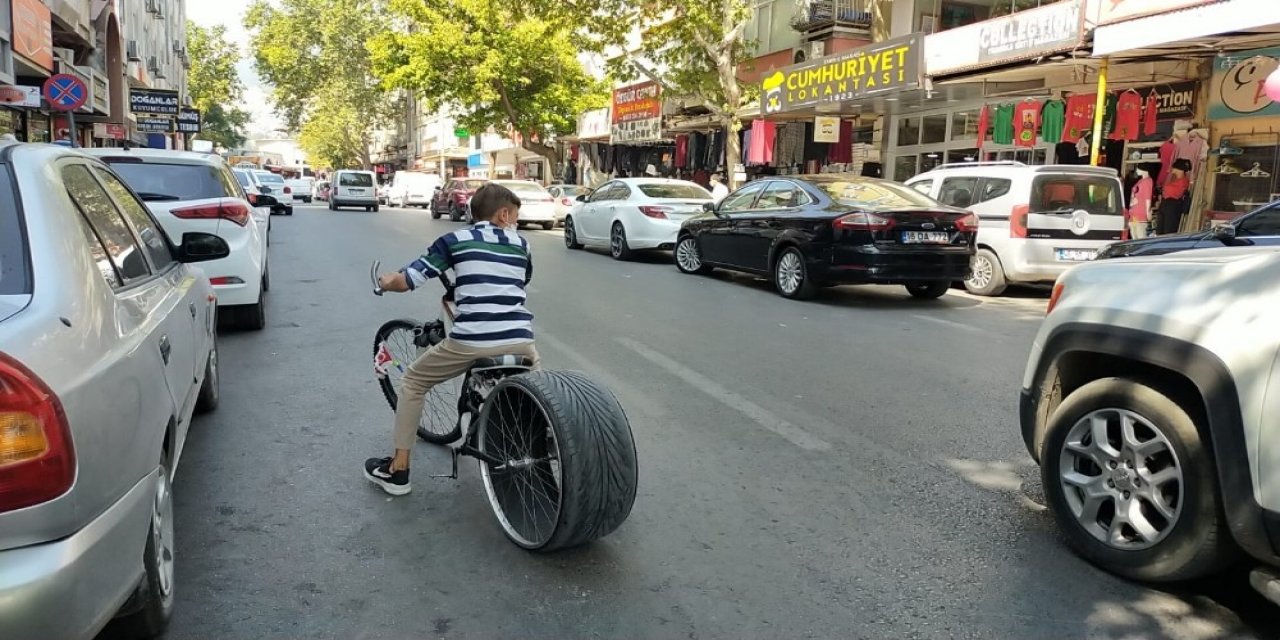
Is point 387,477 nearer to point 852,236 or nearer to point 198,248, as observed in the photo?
point 198,248

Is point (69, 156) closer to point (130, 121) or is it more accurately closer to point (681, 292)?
point (681, 292)

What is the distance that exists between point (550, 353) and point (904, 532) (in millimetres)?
3873

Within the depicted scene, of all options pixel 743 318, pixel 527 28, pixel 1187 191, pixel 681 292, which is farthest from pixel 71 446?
pixel 527 28

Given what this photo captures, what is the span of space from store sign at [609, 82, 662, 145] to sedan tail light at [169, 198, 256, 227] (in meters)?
19.3

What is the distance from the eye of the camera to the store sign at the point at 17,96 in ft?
50.3

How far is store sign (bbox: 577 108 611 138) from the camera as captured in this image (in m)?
32.7

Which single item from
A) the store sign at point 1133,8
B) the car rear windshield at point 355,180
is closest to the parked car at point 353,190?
the car rear windshield at point 355,180

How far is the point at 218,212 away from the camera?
7.63m

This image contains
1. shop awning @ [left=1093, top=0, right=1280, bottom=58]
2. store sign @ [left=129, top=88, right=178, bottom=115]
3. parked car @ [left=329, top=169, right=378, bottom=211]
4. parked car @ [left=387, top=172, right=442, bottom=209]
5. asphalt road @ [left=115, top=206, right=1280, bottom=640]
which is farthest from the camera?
parked car @ [left=387, top=172, right=442, bottom=209]

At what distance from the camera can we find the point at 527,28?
103 ft

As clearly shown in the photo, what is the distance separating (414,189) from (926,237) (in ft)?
116

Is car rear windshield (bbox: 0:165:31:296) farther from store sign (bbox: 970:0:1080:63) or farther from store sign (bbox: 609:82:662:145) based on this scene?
store sign (bbox: 609:82:662:145)

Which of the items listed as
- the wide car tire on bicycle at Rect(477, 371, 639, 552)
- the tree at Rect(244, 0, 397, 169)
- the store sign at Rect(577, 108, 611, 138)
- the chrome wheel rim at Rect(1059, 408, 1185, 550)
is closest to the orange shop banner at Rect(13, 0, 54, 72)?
the wide car tire on bicycle at Rect(477, 371, 639, 552)

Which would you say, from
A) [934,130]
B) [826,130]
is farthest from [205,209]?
[934,130]
